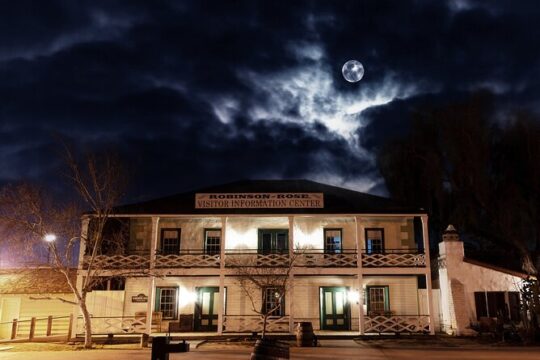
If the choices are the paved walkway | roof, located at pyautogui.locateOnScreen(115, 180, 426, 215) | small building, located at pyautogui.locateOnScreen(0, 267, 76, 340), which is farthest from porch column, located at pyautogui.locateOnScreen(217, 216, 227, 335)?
small building, located at pyautogui.locateOnScreen(0, 267, 76, 340)

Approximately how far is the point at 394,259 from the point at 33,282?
15.9 metres

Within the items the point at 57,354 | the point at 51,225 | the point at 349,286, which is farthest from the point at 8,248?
the point at 349,286

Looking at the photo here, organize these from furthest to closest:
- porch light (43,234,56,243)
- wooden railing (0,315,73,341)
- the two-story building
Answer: wooden railing (0,315,73,341)
the two-story building
porch light (43,234,56,243)

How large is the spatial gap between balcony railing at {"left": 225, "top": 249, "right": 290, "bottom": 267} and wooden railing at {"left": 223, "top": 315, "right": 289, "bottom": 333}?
2.16m

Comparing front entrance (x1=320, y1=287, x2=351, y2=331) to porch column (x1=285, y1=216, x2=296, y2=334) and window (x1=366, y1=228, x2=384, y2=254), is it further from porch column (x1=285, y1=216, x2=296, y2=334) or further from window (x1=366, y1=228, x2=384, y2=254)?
window (x1=366, y1=228, x2=384, y2=254)

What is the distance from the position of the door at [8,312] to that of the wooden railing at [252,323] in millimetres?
9580

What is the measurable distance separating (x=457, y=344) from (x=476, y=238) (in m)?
11.6

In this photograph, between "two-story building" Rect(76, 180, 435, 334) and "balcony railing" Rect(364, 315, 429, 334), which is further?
"two-story building" Rect(76, 180, 435, 334)

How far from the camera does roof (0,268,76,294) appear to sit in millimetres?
23250

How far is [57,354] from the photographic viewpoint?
1664 centimetres

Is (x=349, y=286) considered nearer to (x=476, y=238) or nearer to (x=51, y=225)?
(x=476, y=238)

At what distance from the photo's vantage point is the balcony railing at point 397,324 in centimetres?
2131

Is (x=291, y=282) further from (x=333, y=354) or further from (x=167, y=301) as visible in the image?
(x=167, y=301)

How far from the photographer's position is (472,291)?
21.6 meters
